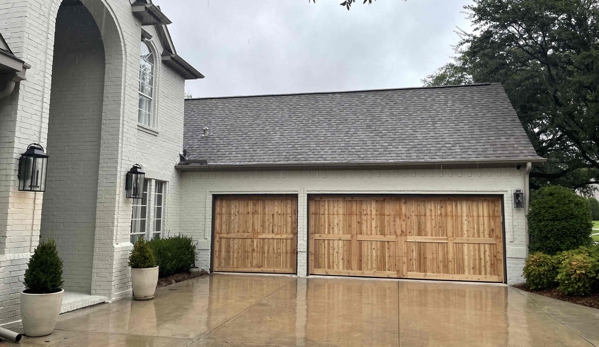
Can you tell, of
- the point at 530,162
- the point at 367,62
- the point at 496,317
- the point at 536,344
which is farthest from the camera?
the point at 367,62

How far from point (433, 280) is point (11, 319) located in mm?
8726

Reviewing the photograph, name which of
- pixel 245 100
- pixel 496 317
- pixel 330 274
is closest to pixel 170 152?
pixel 245 100

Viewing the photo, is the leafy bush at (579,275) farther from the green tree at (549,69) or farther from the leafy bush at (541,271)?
the green tree at (549,69)

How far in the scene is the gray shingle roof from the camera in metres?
10.7

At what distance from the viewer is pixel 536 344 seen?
17.5ft

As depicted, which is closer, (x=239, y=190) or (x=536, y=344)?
(x=536, y=344)

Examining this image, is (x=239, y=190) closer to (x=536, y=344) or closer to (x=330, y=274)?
(x=330, y=274)

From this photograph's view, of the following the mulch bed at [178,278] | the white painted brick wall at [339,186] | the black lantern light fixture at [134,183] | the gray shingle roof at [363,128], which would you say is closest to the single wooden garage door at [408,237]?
the white painted brick wall at [339,186]

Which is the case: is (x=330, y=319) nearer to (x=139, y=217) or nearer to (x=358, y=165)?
(x=358, y=165)

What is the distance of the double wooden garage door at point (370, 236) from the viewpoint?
10.2 m

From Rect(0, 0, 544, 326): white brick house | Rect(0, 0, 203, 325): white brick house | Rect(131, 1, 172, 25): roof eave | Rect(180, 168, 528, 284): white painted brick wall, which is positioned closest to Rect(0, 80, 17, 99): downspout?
Rect(0, 0, 544, 326): white brick house

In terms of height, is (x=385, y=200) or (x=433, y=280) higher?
(x=385, y=200)

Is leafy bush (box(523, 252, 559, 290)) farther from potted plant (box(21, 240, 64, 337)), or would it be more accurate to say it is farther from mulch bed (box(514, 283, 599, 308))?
potted plant (box(21, 240, 64, 337))

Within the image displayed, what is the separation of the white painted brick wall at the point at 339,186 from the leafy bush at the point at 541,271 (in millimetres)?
748
